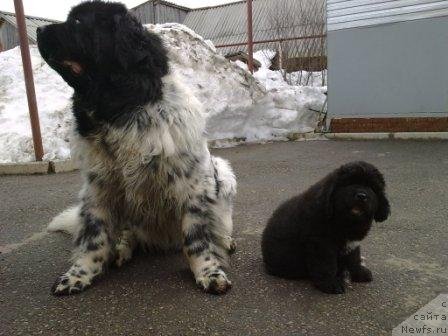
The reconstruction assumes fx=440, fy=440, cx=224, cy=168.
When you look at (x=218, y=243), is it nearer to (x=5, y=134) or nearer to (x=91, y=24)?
(x=91, y=24)

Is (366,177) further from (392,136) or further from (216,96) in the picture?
(216,96)

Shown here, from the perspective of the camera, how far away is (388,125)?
26.7ft

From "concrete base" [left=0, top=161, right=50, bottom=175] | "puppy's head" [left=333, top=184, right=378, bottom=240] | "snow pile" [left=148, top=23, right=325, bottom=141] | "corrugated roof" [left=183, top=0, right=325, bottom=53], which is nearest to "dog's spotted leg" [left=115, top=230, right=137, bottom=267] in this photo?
"puppy's head" [left=333, top=184, right=378, bottom=240]

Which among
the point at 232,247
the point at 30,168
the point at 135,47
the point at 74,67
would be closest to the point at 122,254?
the point at 232,247

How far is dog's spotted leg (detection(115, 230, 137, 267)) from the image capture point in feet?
9.68

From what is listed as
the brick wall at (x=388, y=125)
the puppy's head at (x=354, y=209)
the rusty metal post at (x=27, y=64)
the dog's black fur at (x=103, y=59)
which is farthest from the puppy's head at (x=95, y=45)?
the brick wall at (x=388, y=125)

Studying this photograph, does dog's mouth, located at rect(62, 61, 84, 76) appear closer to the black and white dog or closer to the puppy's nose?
the black and white dog

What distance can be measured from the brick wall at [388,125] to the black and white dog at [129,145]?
6.11 metres

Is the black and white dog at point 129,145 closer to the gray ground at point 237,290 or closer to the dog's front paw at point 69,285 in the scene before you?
the dog's front paw at point 69,285

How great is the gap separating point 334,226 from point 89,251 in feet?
4.89

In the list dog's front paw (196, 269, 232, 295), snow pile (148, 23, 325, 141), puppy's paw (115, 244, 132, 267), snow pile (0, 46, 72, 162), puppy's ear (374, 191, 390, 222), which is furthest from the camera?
snow pile (148, 23, 325, 141)

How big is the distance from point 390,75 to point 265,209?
17.0ft

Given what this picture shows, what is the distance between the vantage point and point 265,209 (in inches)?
168

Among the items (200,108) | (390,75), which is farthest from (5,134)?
(390,75)
